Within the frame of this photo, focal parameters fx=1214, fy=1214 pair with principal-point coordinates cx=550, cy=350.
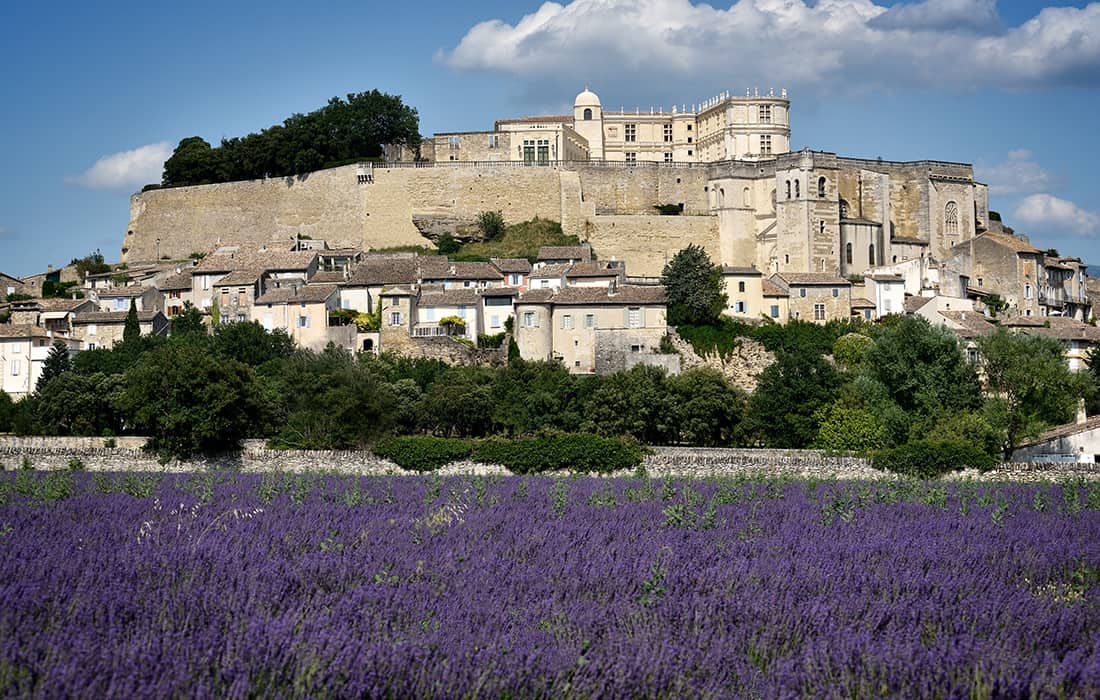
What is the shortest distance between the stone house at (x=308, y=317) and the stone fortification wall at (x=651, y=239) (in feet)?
56.6

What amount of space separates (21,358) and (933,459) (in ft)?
114

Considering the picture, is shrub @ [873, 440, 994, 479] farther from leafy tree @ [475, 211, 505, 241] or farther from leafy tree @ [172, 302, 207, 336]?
leafy tree @ [475, 211, 505, 241]

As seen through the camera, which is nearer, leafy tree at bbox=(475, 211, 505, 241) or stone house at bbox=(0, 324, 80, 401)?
stone house at bbox=(0, 324, 80, 401)

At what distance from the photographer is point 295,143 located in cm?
6812

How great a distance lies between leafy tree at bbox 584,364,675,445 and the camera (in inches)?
1411

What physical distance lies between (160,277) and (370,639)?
174 feet

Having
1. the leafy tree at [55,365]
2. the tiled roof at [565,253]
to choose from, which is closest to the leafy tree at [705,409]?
the tiled roof at [565,253]

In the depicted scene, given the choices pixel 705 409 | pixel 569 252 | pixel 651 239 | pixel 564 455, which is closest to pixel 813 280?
pixel 569 252

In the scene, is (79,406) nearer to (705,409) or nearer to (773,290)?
(705,409)

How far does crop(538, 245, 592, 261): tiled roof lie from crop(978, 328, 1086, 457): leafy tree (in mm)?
22139

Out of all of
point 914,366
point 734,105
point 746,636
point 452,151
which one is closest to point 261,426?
point 914,366

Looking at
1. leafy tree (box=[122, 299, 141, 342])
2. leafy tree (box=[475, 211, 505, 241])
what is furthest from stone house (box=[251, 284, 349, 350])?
leafy tree (box=[475, 211, 505, 241])

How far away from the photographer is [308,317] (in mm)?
48188

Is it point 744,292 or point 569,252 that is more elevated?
point 569,252
